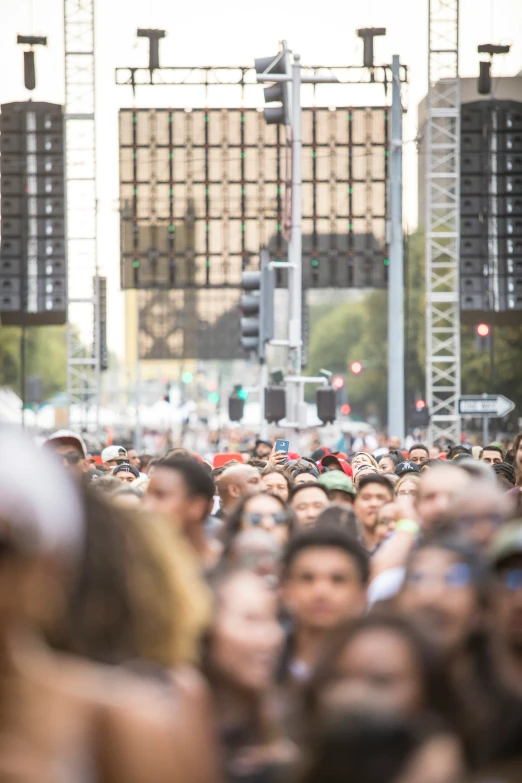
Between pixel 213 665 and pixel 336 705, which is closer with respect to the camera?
pixel 336 705

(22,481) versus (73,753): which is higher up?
(22,481)

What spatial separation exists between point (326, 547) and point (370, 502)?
3.75 m

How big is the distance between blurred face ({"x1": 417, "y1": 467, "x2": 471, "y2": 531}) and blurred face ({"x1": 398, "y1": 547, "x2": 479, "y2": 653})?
1.79m

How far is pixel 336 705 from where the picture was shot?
9.46 ft

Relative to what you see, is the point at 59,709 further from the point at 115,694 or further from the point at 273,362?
the point at 273,362

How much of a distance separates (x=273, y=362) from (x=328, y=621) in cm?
8520

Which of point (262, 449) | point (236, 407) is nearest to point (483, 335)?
point (236, 407)

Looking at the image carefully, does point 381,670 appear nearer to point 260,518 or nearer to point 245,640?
point 245,640

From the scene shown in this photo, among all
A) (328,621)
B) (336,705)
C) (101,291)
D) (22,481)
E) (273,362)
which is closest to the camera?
(22,481)

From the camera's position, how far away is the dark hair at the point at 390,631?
3.36 m

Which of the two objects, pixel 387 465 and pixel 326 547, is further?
pixel 387 465

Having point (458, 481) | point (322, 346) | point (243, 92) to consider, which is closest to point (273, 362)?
point (322, 346)

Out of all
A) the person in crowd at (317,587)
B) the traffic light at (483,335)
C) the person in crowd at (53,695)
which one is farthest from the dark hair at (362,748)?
the traffic light at (483,335)

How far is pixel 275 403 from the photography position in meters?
20.6
